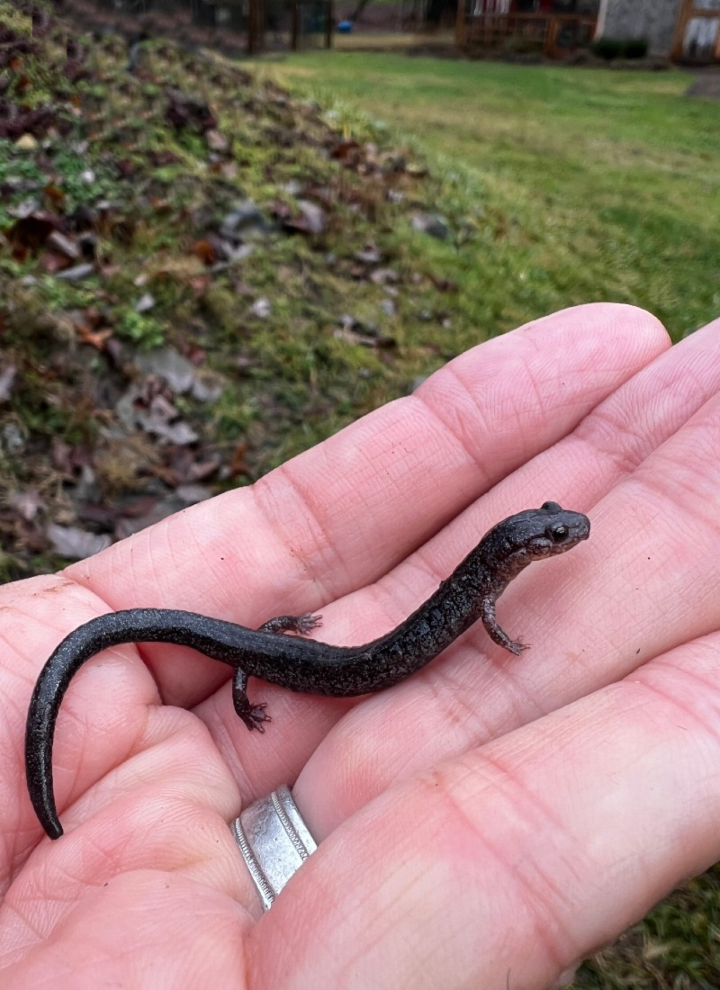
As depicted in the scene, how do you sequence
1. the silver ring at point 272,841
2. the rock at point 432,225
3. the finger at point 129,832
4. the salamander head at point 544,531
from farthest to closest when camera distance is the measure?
the rock at point 432,225, the salamander head at point 544,531, the silver ring at point 272,841, the finger at point 129,832

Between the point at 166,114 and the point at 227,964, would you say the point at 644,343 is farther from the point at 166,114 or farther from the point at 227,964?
the point at 166,114

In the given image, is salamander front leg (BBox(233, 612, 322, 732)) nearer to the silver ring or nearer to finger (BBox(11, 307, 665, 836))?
finger (BBox(11, 307, 665, 836))

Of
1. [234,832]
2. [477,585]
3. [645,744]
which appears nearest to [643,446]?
[477,585]

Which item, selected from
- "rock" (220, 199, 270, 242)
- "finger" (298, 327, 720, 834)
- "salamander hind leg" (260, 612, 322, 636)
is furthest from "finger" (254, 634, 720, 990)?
"rock" (220, 199, 270, 242)

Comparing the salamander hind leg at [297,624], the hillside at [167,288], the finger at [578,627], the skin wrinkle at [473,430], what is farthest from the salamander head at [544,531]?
the hillside at [167,288]

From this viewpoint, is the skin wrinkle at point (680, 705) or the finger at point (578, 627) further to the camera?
the finger at point (578, 627)

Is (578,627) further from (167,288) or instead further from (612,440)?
(167,288)

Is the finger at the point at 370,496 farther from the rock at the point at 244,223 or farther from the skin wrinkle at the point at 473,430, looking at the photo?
the rock at the point at 244,223

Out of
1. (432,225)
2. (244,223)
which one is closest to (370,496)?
(244,223)
